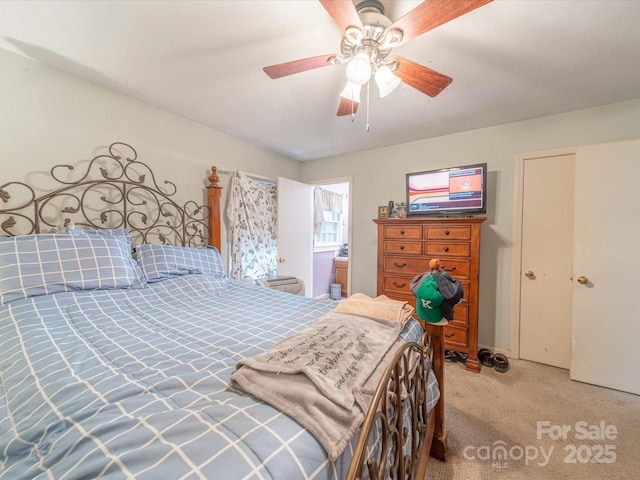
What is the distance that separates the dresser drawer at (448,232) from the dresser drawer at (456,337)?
887mm

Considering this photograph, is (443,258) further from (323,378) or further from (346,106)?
(323,378)

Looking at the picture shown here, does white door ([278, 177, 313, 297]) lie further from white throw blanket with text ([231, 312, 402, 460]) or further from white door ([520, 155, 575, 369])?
white door ([520, 155, 575, 369])

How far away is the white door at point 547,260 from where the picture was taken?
94.6 inches

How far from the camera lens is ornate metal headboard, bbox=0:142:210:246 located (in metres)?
1.74

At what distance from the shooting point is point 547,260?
248 cm

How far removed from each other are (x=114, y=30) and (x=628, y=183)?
3913 mm

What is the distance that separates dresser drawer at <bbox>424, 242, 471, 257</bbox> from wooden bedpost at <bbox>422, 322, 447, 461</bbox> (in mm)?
1335

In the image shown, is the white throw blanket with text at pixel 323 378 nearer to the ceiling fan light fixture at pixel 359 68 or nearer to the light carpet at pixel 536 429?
the light carpet at pixel 536 429

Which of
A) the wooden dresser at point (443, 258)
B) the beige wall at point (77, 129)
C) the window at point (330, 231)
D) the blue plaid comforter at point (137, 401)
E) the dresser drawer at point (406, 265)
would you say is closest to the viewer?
the blue plaid comforter at point (137, 401)

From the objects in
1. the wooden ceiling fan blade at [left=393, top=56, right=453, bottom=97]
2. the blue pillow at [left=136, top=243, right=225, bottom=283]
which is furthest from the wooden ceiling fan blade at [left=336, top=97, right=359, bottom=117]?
the blue pillow at [left=136, top=243, right=225, bottom=283]

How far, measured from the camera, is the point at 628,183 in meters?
2.05

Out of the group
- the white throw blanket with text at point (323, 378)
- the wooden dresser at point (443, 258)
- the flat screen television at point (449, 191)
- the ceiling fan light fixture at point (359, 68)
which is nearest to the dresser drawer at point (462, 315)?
the wooden dresser at point (443, 258)

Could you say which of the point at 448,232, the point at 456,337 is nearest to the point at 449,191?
the point at 448,232

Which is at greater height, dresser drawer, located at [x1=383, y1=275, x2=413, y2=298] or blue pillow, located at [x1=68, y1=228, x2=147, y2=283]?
blue pillow, located at [x1=68, y1=228, x2=147, y2=283]
